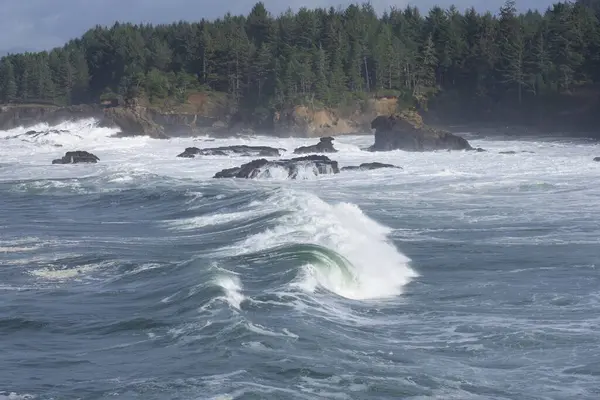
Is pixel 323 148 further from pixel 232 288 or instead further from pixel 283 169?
pixel 232 288

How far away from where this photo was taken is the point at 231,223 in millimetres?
29516

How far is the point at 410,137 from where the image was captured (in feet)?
203

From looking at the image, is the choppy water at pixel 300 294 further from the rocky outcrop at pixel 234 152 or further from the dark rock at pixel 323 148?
the dark rock at pixel 323 148

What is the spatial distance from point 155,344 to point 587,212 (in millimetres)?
19586

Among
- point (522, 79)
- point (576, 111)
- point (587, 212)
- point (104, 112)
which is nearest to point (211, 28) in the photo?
point (104, 112)

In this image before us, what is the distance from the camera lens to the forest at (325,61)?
285 ft

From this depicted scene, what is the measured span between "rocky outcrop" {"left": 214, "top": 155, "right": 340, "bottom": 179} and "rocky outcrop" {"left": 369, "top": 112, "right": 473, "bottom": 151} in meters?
14.0

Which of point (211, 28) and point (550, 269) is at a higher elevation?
point (211, 28)

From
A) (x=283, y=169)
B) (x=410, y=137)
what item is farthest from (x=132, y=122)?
(x=283, y=169)

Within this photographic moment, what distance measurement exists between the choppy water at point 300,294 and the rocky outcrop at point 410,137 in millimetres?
21460

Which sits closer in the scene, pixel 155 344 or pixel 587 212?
pixel 155 344

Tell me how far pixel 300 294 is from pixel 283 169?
28308mm

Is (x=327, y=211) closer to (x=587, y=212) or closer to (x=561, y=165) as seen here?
(x=587, y=212)

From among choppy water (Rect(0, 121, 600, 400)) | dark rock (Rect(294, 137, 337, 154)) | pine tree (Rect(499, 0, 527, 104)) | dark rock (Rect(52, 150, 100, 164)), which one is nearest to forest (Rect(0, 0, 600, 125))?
pine tree (Rect(499, 0, 527, 104))
